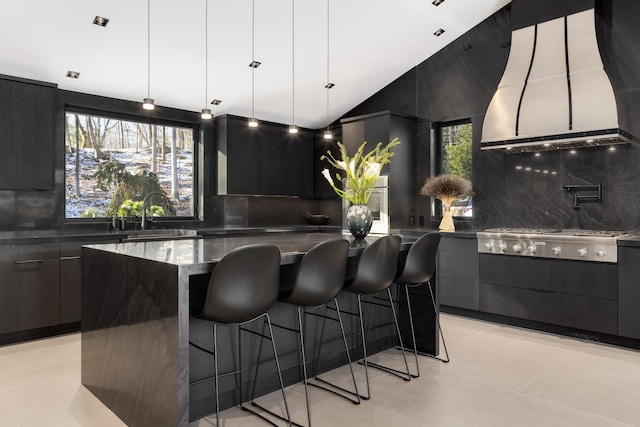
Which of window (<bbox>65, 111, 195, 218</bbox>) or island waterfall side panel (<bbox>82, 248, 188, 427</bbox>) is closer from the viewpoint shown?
island waterfall side panel (<bbox>82, 248, 188, 427</bbox>)

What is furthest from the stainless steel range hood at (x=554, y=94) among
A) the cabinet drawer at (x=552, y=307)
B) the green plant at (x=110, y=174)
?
the green plant at (x=110, y=174)

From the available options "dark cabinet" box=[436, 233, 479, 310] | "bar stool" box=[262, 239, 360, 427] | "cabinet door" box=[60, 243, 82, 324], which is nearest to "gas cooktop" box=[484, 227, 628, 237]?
"dark cabinet" box=[436, 233, 479, 310]

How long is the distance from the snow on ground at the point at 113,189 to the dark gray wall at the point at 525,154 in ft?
8.83

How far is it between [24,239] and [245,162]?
8.81 feet

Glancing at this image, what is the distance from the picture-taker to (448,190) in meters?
5.16

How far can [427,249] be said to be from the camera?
10.6ft

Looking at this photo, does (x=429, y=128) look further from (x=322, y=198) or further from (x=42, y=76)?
(x=42, y=76)

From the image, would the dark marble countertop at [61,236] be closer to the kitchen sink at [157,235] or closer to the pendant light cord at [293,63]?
the kitchen sink at [157,235]

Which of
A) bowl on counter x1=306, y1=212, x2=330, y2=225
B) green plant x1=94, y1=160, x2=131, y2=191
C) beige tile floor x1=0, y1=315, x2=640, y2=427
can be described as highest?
green plant x1=94, y1=160, x2=131, y2=191

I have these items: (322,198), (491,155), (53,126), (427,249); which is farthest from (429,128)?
(53,126)

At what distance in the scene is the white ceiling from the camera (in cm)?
380

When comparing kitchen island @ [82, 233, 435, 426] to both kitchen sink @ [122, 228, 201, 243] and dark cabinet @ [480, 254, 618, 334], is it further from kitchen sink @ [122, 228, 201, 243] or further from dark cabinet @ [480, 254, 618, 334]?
dark cabinet @ [480, 254, 618, 334]

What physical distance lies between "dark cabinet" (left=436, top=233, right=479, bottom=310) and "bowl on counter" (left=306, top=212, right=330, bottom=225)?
88.0 inches

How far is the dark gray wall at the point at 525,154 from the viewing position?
4.24m
